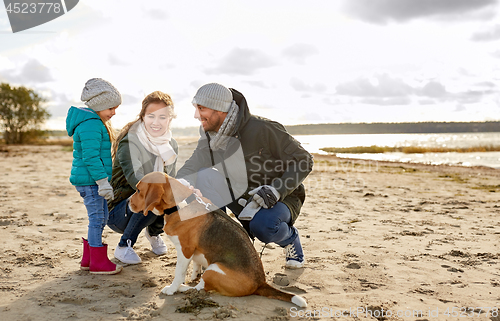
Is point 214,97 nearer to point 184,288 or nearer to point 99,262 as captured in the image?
point 184,288

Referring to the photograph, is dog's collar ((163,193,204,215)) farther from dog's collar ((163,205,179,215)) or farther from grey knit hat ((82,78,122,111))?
grey knit hat ((82,78,122,111))

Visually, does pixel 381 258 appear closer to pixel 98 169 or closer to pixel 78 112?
pixel 98 169

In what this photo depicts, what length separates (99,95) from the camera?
14.0 ft

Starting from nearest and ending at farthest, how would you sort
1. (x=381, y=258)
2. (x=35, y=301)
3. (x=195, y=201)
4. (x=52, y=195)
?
(x=35, y=301) < (x=195, y=201) < (x=381, y=258) < (x=52, y=195)

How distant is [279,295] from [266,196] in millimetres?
1097

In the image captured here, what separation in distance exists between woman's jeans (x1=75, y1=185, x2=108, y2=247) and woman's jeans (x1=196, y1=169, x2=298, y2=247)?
1.17 m

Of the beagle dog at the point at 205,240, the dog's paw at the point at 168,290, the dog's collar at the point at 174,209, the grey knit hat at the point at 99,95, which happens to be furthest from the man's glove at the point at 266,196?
the grey knit hat at the point at 99,95

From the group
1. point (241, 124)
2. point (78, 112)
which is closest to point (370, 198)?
point (241, 124)

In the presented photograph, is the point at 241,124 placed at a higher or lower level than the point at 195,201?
higher

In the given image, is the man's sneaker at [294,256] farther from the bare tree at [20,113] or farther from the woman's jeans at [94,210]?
the bare tree at [20,113]

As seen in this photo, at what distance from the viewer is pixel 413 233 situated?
6.10 m

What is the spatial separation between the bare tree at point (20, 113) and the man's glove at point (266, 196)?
1653 inches

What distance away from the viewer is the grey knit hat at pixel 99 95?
13.9 ft

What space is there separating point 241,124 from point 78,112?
1.90m
